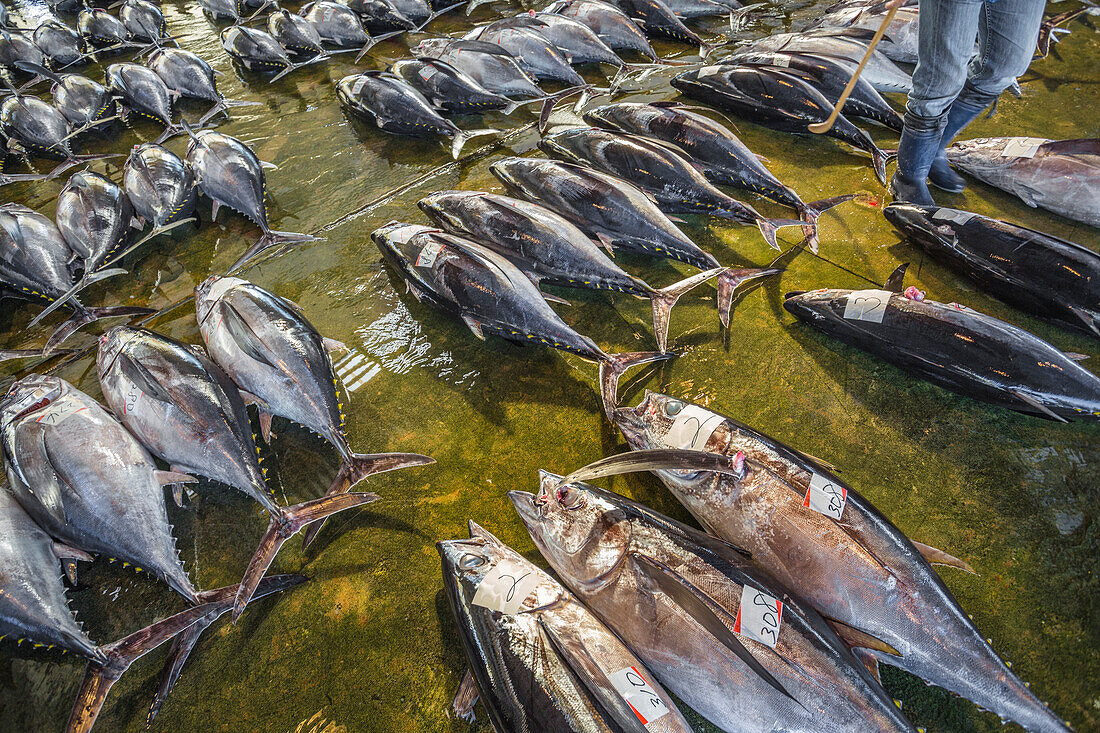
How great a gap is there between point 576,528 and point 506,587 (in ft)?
0.95

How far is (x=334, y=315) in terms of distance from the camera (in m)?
2.78

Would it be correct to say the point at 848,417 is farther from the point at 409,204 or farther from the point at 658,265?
the point at 409,204

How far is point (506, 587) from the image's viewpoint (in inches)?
62.7

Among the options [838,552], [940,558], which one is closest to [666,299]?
[838,552]

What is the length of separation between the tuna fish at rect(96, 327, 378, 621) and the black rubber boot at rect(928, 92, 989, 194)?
3.47 metres

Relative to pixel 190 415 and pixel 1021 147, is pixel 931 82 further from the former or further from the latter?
pixel 190 415

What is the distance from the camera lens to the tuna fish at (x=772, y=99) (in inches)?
133

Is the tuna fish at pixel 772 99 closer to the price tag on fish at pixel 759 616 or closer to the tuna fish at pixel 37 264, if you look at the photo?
the price tag on fish at pixel 759 616

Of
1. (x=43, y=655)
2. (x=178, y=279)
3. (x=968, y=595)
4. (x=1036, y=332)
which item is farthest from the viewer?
(x=178, y=279)

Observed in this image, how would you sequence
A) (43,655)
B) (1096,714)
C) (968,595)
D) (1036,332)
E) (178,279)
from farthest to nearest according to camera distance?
(178,279), (1036,332), (43,655), (968,595), (1096,714)

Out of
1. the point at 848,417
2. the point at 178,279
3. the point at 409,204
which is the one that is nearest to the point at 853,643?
the point at 848,417

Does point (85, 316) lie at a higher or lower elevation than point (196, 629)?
higher

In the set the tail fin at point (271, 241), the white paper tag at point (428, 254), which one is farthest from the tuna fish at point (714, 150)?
the tail fin at point (271, 241)

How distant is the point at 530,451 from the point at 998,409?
1830 mm
